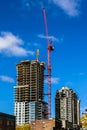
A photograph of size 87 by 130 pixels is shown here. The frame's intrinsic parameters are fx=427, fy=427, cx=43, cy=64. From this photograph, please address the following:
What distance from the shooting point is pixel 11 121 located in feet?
582

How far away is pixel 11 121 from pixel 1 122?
31.2ft

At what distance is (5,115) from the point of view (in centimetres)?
17100

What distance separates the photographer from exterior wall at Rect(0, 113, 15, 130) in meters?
169

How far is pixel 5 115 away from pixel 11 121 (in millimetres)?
7409

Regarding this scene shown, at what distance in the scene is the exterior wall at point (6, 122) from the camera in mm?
168800

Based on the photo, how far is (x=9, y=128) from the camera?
174625mm

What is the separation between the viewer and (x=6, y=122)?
17225cm

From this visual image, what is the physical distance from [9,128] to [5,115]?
6.92 m

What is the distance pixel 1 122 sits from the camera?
16850 centimetres

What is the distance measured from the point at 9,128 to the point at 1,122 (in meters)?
7.44
